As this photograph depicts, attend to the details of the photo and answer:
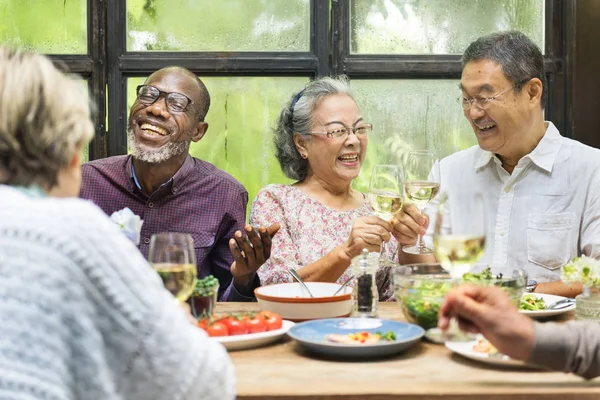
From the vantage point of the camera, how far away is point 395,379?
1464 millimetres

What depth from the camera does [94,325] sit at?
1.07m

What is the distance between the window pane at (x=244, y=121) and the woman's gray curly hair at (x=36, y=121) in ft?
8.07

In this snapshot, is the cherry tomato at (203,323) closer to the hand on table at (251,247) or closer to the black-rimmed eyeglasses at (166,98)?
the hand on table at (251,247)

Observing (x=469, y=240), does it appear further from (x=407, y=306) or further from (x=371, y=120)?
(x=371, y=120)

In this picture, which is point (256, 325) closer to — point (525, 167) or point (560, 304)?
point (560, 304)

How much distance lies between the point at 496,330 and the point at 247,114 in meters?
2.43

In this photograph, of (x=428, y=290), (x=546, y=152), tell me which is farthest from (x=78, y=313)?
(x=546, y=152)

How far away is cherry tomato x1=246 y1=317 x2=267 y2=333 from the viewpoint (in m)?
1.78

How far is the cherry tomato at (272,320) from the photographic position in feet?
5.92

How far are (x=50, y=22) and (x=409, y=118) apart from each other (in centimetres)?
179

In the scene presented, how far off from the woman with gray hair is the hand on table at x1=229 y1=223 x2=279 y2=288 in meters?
0.28

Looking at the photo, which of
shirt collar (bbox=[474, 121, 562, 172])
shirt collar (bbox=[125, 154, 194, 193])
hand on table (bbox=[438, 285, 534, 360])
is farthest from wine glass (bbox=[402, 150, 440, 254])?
shirt collar (bbox=[125, 154, 194, 193])

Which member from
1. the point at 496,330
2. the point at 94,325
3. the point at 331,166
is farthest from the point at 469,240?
the point at 331,166

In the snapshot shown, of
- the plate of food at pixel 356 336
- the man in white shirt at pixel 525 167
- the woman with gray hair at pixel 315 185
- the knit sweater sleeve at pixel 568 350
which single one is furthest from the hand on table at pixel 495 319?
the man in white shirt at pixel 525 167
